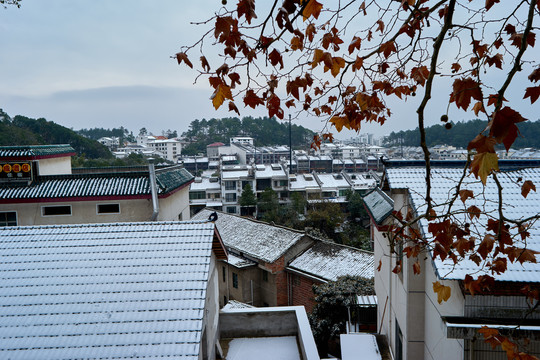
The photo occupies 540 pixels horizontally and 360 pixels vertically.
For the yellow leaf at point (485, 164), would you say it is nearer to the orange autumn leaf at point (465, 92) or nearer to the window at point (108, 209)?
the orange autumn leaf at point (465, 92)

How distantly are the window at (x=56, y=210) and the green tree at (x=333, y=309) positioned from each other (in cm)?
851

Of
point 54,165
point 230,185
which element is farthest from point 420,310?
point 230,185

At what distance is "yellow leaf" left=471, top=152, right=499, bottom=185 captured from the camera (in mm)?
1697

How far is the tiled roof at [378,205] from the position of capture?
7791 millimetres

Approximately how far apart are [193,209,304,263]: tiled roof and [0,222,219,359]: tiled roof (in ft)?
39.1

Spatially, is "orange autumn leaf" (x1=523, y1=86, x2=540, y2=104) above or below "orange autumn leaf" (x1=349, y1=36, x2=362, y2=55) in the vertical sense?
below

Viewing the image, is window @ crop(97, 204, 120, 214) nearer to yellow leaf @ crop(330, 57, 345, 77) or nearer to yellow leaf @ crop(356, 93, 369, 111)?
yellow leaf @ crop(356, 93, 369, 111)

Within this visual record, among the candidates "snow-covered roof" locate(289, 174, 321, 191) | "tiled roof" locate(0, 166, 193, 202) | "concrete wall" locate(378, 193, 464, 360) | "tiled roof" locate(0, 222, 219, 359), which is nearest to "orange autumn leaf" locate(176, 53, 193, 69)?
"tiled roof" locate(0, 222, 219, 359)

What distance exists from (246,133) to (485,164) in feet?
286

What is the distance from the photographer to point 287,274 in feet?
58.7

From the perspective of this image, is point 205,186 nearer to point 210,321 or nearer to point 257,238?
point 257,238

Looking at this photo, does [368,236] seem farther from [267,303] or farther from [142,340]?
[142,340]

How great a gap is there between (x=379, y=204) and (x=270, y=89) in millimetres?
6128

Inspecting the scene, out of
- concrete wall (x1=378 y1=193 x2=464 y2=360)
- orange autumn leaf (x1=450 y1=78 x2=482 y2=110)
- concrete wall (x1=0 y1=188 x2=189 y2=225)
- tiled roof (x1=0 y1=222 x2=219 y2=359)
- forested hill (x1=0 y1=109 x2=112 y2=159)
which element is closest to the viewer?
orange autumn leaf (x1=450 y1=78 x2=482 y2=110)
